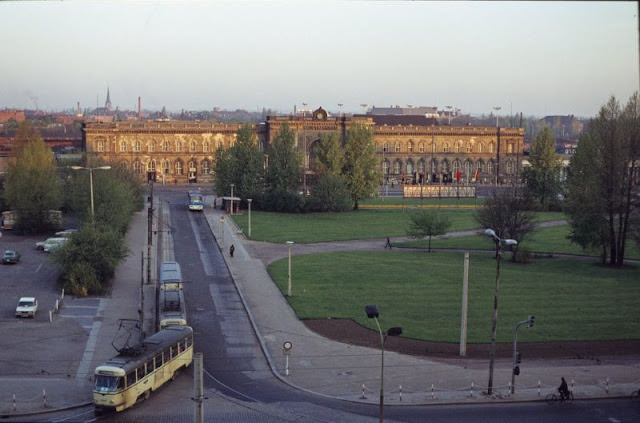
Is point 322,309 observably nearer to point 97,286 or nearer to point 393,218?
Answer: point 97,286

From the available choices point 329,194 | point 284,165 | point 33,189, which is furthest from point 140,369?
point 284,165

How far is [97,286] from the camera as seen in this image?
45250 mm

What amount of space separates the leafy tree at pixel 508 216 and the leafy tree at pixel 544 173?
32894 mm

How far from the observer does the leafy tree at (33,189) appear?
66.6 meters

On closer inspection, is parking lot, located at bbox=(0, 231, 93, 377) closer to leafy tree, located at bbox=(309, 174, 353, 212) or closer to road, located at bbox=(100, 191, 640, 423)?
road, located at bbox=(100, 191, 640, 423)

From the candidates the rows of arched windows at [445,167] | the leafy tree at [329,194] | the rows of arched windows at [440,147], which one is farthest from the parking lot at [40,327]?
the rows of arched windows at [440,147]

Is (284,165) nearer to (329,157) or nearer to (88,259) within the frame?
(329,157)

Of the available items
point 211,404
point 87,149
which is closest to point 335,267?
point 211,404

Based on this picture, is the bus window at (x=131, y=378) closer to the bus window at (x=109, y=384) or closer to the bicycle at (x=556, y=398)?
the bus window at (x=109, y=384)

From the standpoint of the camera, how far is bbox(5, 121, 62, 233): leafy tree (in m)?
66.6

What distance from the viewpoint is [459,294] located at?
45.4m

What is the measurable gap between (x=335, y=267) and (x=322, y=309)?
482 inches

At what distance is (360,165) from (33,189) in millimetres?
37086

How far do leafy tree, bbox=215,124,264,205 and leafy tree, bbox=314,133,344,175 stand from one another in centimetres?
678
